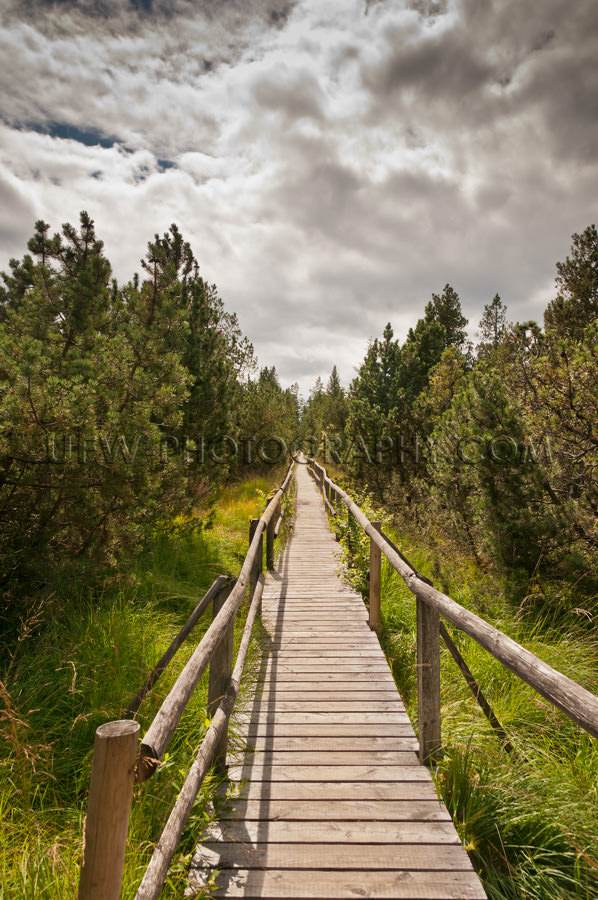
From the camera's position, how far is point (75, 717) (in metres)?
3.08

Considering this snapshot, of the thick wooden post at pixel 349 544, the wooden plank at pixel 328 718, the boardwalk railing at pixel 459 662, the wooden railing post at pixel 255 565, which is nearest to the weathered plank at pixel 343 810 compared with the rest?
the boardwalk railing at pixel 459 662

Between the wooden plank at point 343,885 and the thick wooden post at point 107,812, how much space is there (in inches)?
41.2

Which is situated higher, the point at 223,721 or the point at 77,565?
the point at 77,565

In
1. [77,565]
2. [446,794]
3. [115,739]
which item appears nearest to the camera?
[115,739]

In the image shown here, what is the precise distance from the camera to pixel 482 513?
5332 mm

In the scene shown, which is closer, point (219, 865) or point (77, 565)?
point (219, 865)

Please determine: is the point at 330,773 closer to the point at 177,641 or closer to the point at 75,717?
the point at 177,641

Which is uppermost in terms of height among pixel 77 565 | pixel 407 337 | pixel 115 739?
pixel 407 337

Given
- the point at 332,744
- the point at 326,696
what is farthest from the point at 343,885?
the point at 326,696

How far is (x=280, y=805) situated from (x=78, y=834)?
40.5 inches

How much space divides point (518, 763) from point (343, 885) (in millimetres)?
1346

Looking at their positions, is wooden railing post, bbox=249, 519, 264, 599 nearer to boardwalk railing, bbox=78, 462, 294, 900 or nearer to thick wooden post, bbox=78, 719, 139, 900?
boardwalk railing, bbox=78, 462, 294, 900

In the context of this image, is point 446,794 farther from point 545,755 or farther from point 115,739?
point 115,739

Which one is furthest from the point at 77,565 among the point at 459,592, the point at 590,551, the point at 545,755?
the point at 590,551
